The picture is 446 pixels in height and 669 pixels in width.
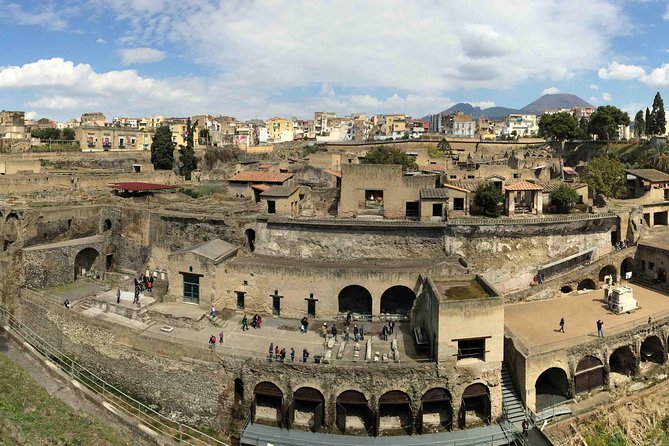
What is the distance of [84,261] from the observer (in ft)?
125

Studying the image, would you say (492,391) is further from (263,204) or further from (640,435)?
(263,204)

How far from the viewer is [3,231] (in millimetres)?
37250

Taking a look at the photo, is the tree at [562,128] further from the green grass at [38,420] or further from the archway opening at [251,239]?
the green grass at [38,420]

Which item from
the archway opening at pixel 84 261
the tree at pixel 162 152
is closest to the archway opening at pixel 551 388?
the archway opening at pixel 84 261

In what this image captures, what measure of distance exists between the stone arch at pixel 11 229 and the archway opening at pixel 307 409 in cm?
2568

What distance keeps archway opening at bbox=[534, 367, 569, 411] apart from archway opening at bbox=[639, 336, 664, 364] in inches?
228

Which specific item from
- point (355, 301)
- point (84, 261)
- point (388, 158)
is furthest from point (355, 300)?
point (388, 158)

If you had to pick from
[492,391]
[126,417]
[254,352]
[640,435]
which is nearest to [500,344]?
[492,391]

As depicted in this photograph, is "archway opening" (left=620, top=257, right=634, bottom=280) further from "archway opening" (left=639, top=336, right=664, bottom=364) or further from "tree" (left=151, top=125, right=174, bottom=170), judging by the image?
"tree" (left=151, top=125, right=174, bottom=170)

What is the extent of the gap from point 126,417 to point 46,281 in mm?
15320

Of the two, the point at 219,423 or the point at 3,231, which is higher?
the point at 3,231

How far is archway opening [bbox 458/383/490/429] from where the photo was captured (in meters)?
23.5

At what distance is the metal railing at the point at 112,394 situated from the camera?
939 inches

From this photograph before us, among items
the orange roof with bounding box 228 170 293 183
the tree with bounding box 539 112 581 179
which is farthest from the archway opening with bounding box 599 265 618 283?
the tree with bounding box 539 112 581 179
